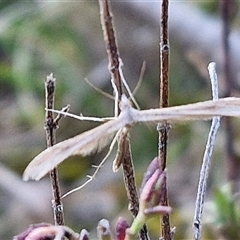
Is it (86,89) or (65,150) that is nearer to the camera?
(65,150)

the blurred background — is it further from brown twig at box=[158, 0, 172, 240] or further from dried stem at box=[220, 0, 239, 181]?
brown twig at box=[158, 0, 172, 240]

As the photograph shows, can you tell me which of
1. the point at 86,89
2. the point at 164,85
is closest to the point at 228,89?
the point at 164,85

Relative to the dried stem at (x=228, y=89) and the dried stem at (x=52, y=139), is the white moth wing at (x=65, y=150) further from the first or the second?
the dried stem at (x=228, y=89)

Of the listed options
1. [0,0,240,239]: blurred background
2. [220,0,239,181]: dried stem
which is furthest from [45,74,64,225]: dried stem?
[0,0,240,239]: blurred background

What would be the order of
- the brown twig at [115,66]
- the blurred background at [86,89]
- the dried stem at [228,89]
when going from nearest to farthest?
the brown twig at [115,66] → the dried stem at [228,89] → the blurred background at [86,89]

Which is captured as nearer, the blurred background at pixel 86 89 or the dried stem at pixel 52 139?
the dried stem at pixel 52 139

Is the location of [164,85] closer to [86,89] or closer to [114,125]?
[114,125]

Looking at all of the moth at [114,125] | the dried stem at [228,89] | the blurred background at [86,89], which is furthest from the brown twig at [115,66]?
the blurred background at [86,89]
